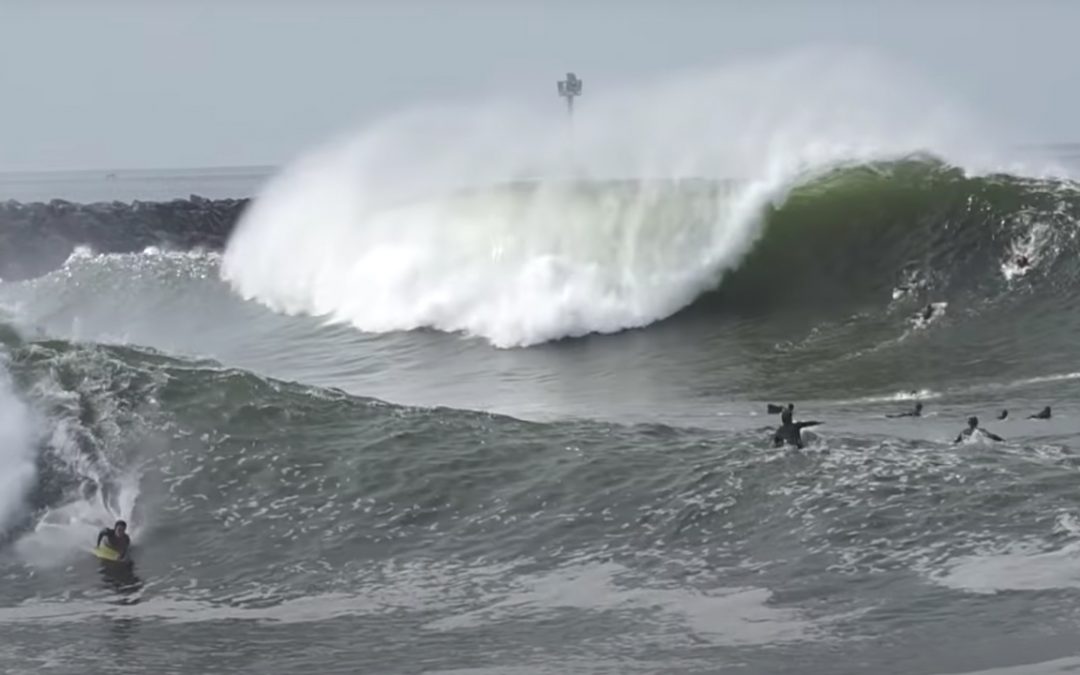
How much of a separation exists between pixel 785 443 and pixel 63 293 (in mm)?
27676

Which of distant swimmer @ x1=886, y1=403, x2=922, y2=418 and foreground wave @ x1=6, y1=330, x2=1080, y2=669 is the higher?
distant swimmer @ x1=886, y1=403, x2=922, y2=418

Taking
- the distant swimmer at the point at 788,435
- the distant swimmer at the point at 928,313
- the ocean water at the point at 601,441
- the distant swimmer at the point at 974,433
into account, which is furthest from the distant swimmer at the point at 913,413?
the distant swimmer at the point at 928,313

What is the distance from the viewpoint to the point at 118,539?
10969mm

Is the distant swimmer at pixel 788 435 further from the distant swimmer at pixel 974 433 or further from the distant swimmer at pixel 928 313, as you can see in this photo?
the distant swimmer at pixel 928 313

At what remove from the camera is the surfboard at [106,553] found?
10922mm

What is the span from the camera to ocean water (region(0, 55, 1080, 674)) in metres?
8.74

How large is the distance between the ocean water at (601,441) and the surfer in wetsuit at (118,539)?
0.79 feet

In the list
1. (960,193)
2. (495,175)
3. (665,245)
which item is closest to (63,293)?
(495,175)

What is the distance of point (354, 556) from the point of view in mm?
10578

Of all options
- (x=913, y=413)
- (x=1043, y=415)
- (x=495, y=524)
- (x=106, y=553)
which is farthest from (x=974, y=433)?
(x=106, y=553)

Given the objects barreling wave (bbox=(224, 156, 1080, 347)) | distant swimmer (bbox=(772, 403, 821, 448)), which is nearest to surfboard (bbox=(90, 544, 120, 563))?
distant swimmer (bbox=(772, 403, 821, 448))

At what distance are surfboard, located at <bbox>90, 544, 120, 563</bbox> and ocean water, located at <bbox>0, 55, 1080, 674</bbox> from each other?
169 millimetres

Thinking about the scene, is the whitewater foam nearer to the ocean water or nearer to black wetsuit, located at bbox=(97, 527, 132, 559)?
the ocean water

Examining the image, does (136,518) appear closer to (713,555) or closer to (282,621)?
(282,621)
